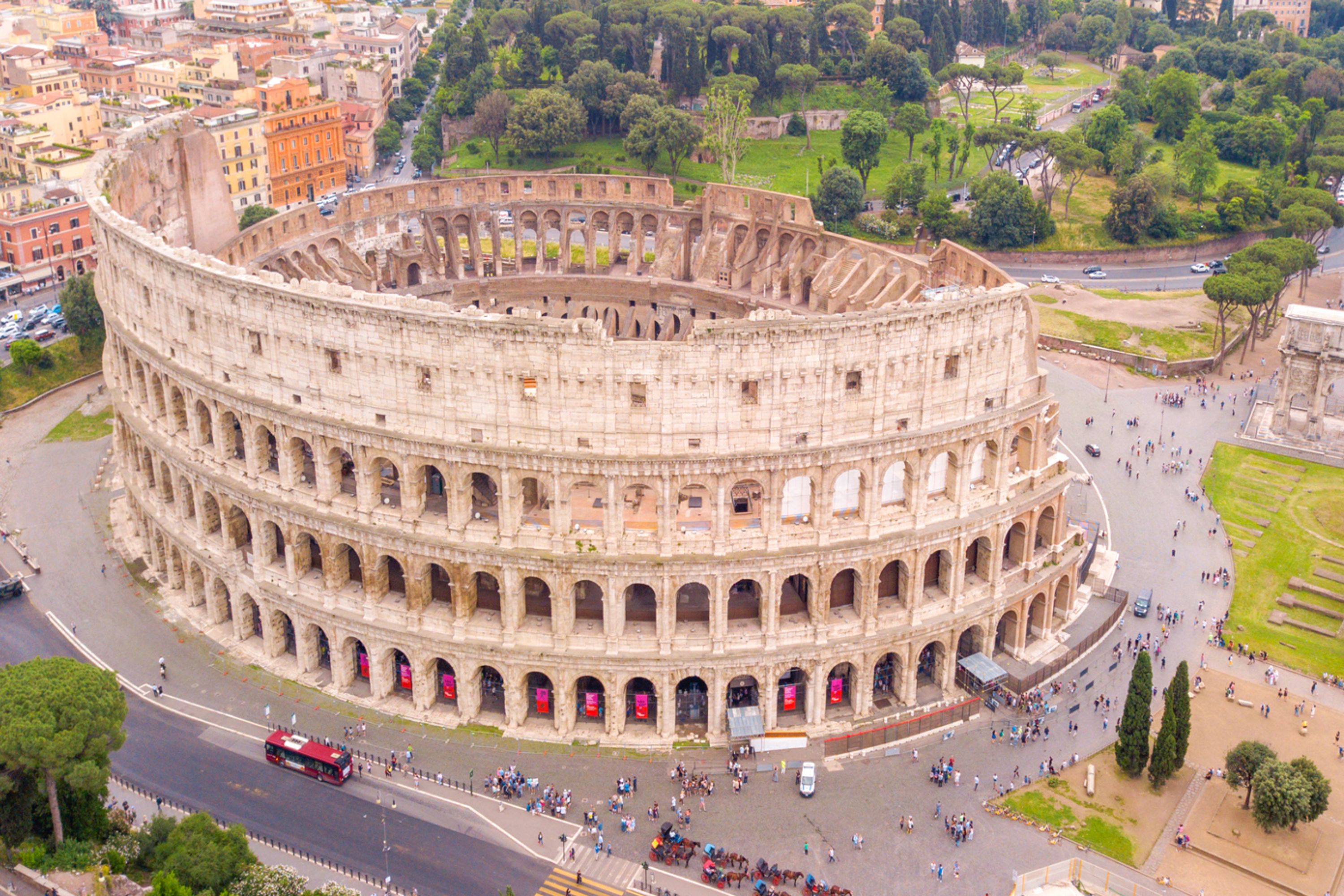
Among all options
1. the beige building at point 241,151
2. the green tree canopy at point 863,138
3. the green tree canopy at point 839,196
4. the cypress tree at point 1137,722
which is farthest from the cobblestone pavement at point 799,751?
the green tree canopy at point 863,138

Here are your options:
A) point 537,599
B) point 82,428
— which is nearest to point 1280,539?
point 537,599

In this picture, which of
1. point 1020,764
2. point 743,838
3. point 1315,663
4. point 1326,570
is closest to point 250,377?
point 743,838

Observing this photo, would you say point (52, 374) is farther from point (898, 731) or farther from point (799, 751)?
point (898, 731)

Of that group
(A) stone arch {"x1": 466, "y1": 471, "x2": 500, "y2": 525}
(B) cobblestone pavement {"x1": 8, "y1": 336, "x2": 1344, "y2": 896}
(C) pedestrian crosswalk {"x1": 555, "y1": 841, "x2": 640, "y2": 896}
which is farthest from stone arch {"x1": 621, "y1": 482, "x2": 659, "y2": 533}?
(C) pedestrian crosswalk {"x1": 555, "y1": 841, "x2": 640, "y2": 896}

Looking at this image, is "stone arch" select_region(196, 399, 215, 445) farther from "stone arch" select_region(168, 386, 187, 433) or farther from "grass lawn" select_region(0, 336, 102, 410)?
"grass lawn" select_region(0, 336, 102, 410)

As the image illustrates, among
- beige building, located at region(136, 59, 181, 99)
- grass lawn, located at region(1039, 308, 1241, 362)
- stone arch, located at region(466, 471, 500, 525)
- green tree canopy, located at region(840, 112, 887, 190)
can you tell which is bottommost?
grass lawn, located at region(1039, 308, 1241, 362)

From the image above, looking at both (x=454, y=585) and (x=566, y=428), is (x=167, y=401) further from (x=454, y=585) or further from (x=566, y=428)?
(x=566, y=428)
